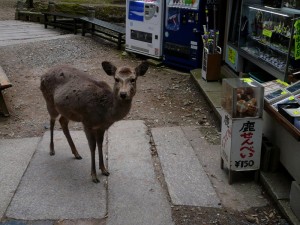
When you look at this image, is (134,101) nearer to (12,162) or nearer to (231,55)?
(231,55)

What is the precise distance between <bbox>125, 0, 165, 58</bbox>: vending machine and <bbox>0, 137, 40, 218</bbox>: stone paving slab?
5.38 metres

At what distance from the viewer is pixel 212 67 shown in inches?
329

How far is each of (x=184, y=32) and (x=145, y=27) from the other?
4.92ft

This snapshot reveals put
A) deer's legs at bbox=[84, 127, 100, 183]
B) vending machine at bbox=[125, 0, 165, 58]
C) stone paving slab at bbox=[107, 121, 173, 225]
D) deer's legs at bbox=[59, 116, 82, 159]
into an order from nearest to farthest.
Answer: stone paving slab at bbox=[107, 121, 173, 225]
deer's legs at bbox=[84, 127, 100, 183]
deer's legs at bbox=[59, 116, 82, 159]
vending machine at bbox=[125, 0, 165, 58]

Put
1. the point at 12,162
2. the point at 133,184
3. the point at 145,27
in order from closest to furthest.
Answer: the point at 133,184, the point at 12,162, the point at 145,27

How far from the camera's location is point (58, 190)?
476cm

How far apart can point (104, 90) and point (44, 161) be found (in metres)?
1.47

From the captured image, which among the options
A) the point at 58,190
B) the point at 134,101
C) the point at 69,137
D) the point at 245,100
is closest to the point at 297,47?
the point at 245,100

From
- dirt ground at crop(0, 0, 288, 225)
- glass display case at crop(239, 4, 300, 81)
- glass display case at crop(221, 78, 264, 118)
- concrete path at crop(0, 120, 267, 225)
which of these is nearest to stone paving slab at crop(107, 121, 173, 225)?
concrete path at crop(0, 120, 267, 225)

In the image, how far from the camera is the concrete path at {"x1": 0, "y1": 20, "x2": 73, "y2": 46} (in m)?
13.5

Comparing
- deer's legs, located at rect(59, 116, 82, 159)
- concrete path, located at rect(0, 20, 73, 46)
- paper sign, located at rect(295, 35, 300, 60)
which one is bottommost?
deer's legs, located at rect(59, 116, 82, 159)

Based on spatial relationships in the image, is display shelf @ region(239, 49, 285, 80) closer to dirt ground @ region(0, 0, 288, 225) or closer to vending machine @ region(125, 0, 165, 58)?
dirt ground @ region(0, 0, 288, 225)

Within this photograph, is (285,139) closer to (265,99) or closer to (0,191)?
(265,99)

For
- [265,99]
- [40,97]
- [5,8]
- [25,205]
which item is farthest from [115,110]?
[5,8]
